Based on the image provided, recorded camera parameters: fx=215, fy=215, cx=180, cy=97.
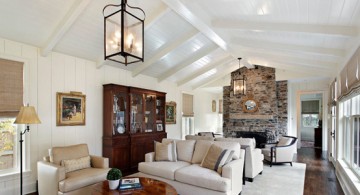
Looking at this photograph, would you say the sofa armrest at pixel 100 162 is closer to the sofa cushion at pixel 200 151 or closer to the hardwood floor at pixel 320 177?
the sofa cushion at pixel 200 151

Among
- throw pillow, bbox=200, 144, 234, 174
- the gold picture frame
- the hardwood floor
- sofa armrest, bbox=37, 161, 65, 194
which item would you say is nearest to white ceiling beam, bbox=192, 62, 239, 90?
the hardwood floor

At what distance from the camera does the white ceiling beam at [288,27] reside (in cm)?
314

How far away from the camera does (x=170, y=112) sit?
25.8 feet

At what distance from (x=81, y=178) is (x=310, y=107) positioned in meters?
11.8

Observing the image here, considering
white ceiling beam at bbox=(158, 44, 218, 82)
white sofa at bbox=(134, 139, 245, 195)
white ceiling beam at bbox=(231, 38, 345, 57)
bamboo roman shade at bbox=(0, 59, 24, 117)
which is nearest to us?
white sofa at bbox=(134, 139, 245, 195)

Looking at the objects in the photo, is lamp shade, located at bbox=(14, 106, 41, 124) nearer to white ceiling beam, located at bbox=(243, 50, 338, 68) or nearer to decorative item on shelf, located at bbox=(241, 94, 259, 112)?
white ceiling beam, located at bbox=(243, 50, 338, 68)

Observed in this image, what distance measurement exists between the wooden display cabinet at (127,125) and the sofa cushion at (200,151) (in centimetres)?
192

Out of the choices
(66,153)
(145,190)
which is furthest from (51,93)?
(145,190)

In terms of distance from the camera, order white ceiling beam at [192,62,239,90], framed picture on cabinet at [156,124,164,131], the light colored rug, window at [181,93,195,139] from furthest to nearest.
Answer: window at [181,93,195,139], white ceiling beam at [192,62,239,90], framed picture on cabinet at [156,124,164,131], the light colored rug

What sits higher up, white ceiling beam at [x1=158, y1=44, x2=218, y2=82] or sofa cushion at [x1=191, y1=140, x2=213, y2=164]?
white ceiling beam at [x1=158, y1=44, x2=218, y2=82]

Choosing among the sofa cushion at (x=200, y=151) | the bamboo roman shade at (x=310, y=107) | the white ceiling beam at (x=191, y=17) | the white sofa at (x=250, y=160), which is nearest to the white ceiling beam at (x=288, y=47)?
the white ceiling beam at (x=191, y=17)

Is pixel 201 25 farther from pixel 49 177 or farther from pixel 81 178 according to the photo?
pixel 49 177

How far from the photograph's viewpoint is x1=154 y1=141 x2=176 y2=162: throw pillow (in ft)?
14.5

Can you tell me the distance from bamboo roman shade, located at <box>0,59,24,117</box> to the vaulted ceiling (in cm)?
48
